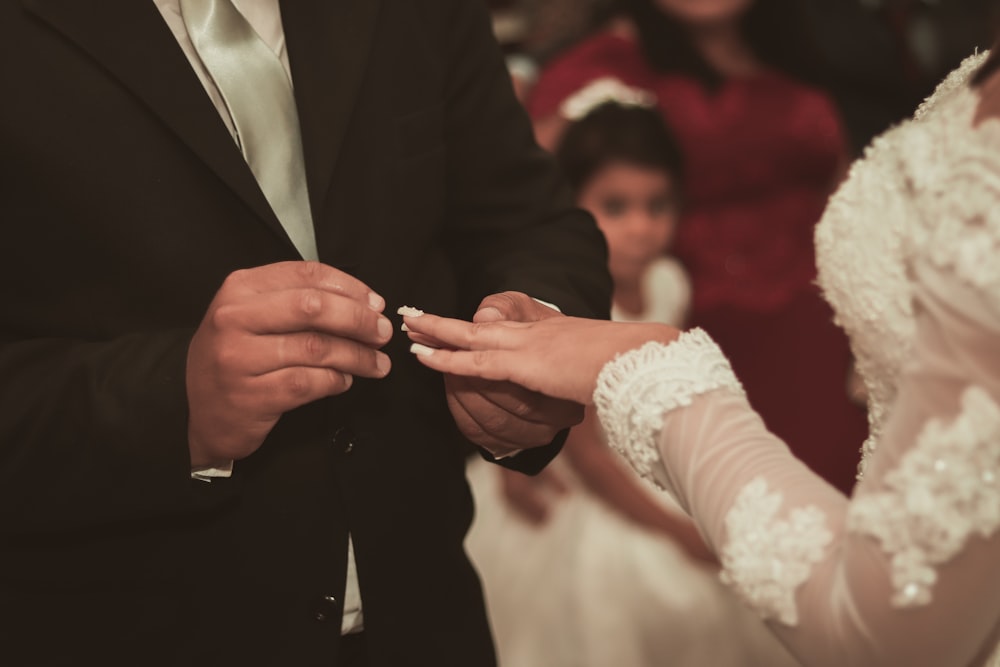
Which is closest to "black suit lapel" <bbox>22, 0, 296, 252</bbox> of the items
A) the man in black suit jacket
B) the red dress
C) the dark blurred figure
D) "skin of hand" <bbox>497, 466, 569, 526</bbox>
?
the man in black suit jacket

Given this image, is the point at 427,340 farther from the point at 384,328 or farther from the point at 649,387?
the point at 649,387

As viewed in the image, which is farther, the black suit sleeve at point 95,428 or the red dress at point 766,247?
the red dress at point 766,247

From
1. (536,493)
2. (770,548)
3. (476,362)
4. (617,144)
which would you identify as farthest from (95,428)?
(617,144)

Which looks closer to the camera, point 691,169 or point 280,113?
point 280,113

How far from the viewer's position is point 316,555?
1.20 meters

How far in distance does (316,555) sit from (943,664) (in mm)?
701

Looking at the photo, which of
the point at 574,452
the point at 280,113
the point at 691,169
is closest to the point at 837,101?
the point at 691,169

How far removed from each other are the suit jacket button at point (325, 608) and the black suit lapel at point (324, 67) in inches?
18.3

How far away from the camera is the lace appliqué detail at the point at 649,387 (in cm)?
97

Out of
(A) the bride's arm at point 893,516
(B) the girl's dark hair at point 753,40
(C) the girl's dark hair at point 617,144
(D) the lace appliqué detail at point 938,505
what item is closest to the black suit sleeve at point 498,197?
(A) the bride's arm at point 893,516

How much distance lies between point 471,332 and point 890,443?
457mm

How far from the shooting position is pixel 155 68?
1.07 m

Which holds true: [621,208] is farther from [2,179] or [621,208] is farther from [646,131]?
[2,179]

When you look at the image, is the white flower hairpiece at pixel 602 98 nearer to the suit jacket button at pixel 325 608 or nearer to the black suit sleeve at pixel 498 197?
the black suit sleeve at pixel 498 197
